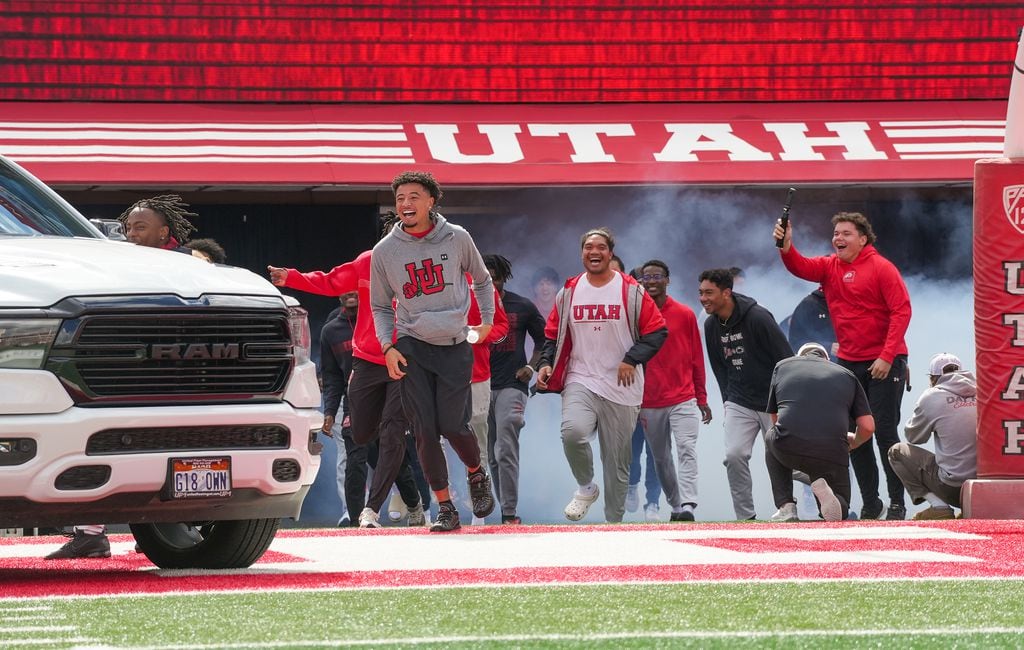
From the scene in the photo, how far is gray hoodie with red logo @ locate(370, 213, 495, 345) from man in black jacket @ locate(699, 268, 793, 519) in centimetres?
380

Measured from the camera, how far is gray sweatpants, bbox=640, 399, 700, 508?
14055 millimetres

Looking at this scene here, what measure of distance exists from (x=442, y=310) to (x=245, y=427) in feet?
10.1

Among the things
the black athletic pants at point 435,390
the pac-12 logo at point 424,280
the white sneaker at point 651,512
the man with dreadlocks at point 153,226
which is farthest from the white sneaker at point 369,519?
the white sneaker at point 651,512

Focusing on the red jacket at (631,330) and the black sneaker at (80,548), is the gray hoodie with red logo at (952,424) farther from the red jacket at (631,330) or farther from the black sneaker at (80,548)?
the black sneaker at (80,548)

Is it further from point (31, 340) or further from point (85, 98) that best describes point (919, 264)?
point (31, 340)

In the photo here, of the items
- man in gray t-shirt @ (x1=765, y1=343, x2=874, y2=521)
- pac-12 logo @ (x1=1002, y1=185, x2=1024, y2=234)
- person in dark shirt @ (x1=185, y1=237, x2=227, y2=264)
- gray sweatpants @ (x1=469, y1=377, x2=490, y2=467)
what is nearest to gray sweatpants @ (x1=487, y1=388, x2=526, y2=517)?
gray sweatpants @ (x1=469, y1=377, x2=490, y2=467)

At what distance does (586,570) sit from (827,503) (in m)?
4.62

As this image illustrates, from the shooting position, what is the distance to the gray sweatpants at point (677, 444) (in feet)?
46.1

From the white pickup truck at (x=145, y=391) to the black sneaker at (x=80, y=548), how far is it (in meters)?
1.39

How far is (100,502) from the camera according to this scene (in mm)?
7434

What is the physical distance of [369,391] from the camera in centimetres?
1159

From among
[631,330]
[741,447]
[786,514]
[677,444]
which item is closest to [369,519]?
[631,330]

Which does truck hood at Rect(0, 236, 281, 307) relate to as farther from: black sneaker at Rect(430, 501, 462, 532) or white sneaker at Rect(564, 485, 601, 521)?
white sneaker at Rect(564, 485, 601, 521)

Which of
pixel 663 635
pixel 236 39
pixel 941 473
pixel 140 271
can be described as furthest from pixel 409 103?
pixel 663 635
